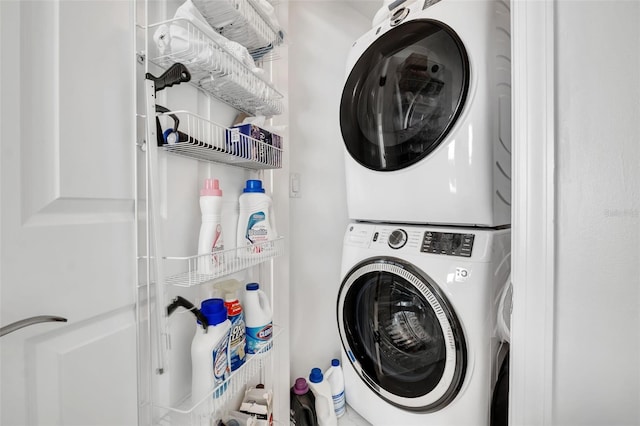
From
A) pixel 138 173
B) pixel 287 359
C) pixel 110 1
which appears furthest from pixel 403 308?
pixel 110 1

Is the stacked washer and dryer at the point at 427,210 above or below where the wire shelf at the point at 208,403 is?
above

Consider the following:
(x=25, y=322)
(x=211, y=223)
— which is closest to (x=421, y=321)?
(x=211, y=223)

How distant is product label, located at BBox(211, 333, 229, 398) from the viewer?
79 cm

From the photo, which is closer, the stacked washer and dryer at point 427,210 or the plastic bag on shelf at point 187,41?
the plastic bag on shelf at point 187,41

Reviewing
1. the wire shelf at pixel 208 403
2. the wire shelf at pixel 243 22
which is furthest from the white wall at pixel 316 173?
the wire shelf at pixel 208 403

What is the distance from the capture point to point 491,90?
3.19ft

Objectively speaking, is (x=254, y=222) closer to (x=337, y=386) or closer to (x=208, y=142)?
(x=208, y=142)

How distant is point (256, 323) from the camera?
3.25ft

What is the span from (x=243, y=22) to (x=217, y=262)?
803 millimetres

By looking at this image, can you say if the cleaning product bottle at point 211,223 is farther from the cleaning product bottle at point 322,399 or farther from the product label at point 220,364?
the cleaning product bottle at point 322,399

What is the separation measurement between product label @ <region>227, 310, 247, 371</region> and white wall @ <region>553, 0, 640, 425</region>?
32.9 inches

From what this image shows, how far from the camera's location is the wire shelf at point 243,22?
0.87 meters

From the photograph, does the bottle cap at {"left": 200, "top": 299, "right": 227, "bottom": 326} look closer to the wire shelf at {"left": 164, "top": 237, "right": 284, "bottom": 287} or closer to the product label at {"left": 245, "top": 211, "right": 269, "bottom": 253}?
the wire shelf at {"left": 164, "top": 237, "right": 284, "bottom": 287}

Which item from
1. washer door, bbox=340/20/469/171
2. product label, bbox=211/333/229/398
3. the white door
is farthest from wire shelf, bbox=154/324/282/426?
washer door, bbox=340/20/469/171
